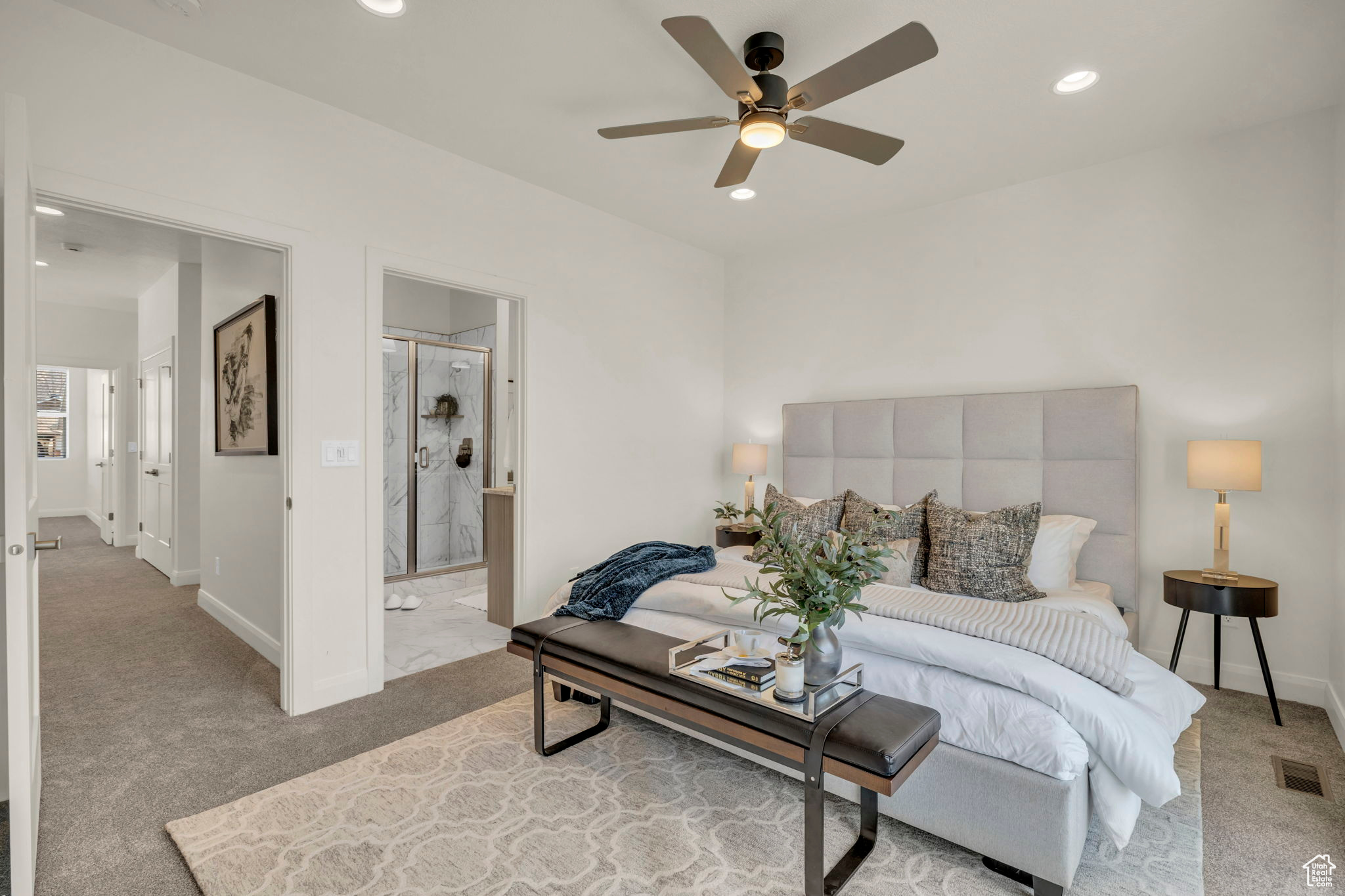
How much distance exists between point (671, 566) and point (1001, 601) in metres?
1.39

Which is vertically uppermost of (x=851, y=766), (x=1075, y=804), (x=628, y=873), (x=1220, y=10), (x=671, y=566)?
(x=1220, y=10)

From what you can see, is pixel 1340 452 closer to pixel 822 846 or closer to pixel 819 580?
pixel 819 580

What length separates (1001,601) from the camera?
2576 millimetres

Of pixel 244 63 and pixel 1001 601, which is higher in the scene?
pixel 244 63

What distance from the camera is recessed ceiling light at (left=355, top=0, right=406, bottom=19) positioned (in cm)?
220

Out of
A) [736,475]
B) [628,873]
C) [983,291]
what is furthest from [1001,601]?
[736,475]

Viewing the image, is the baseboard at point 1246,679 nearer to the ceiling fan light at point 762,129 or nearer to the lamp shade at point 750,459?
the lamp shade at point 750,459

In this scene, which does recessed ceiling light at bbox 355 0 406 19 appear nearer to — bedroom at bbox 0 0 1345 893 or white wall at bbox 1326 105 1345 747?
bedroom at bbox 0 0 1345 893

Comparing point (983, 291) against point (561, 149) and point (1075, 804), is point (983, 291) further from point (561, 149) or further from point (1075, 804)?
point (1075, 804)

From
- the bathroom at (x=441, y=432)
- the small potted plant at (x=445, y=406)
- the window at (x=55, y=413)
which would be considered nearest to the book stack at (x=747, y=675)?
the bathroom at (x=441, y=432)

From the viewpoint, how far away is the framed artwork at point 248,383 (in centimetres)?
343

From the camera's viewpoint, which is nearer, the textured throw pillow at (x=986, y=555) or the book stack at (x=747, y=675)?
the book stack at (x=747, y=675)

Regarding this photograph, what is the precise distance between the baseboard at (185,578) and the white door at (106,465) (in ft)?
9.21

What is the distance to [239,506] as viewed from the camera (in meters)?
3.90
